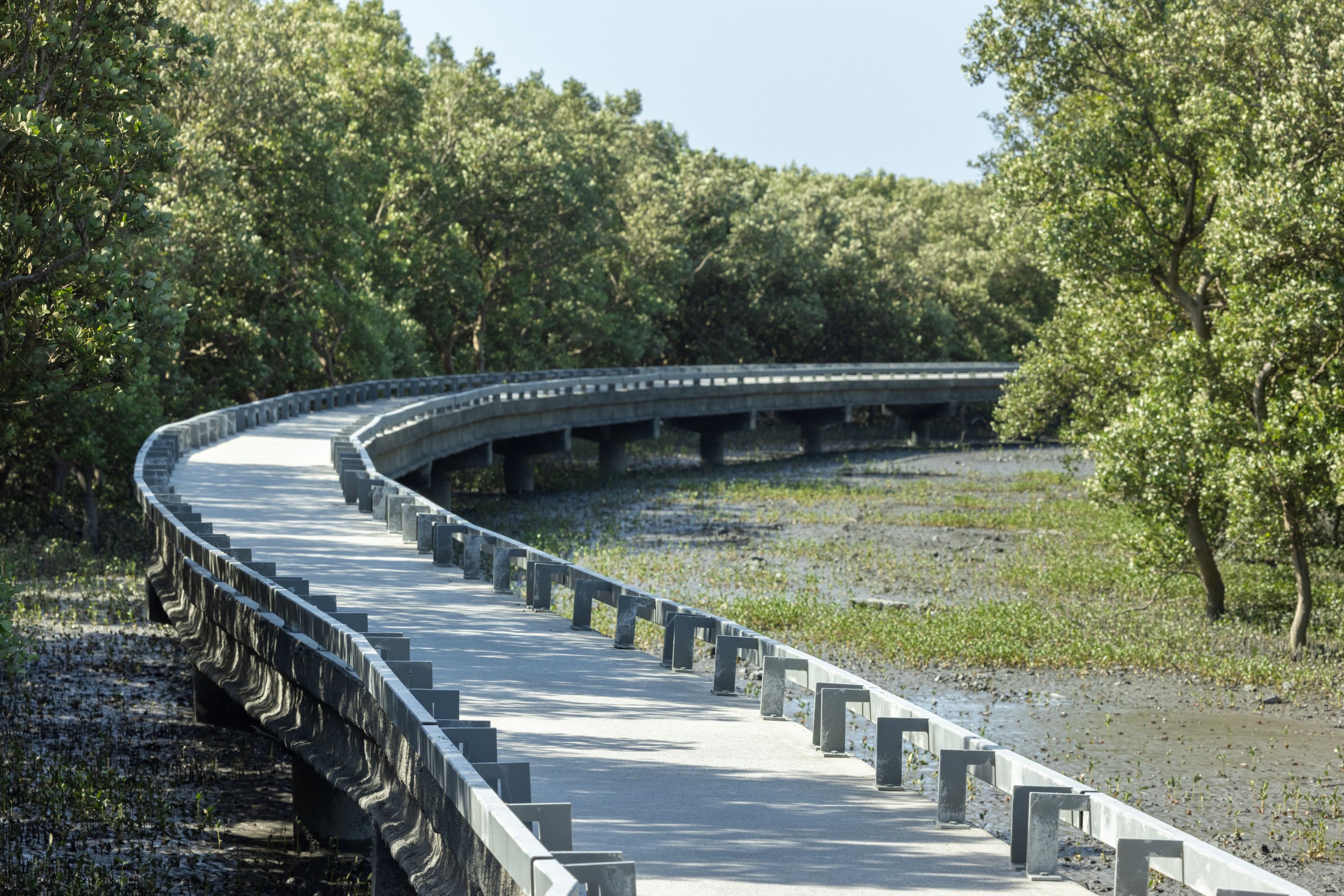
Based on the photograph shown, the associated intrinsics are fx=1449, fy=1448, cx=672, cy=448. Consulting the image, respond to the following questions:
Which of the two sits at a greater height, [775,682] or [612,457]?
[612,457]

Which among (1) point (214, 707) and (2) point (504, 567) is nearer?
(2) point (504, 567)

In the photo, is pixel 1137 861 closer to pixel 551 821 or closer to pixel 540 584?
pixel 551 821

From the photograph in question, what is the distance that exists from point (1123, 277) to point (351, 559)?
14052mm

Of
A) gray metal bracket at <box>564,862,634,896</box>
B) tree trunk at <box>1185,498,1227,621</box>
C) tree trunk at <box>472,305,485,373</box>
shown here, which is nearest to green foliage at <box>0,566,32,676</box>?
gray metal bracket at <box>564,862,634,896</box>

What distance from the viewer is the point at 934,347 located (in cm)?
7294

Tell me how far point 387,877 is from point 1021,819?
4109 mm

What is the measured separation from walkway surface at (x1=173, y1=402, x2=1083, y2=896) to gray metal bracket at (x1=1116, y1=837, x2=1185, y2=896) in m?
0.40

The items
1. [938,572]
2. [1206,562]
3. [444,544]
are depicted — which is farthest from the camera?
[938,572]

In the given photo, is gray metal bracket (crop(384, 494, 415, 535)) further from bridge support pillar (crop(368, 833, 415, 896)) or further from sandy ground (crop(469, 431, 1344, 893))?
bridge support pillar (crop(368, 833, 415, 896))

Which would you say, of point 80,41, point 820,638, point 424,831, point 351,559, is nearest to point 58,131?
point 80,41

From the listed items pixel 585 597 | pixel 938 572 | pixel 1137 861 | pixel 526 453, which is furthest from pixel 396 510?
pixel 526 453

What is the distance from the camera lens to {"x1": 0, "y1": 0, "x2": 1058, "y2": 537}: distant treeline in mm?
14992

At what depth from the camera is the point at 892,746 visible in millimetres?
9023

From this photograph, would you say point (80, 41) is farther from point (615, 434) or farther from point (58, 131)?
point (615, 434)
